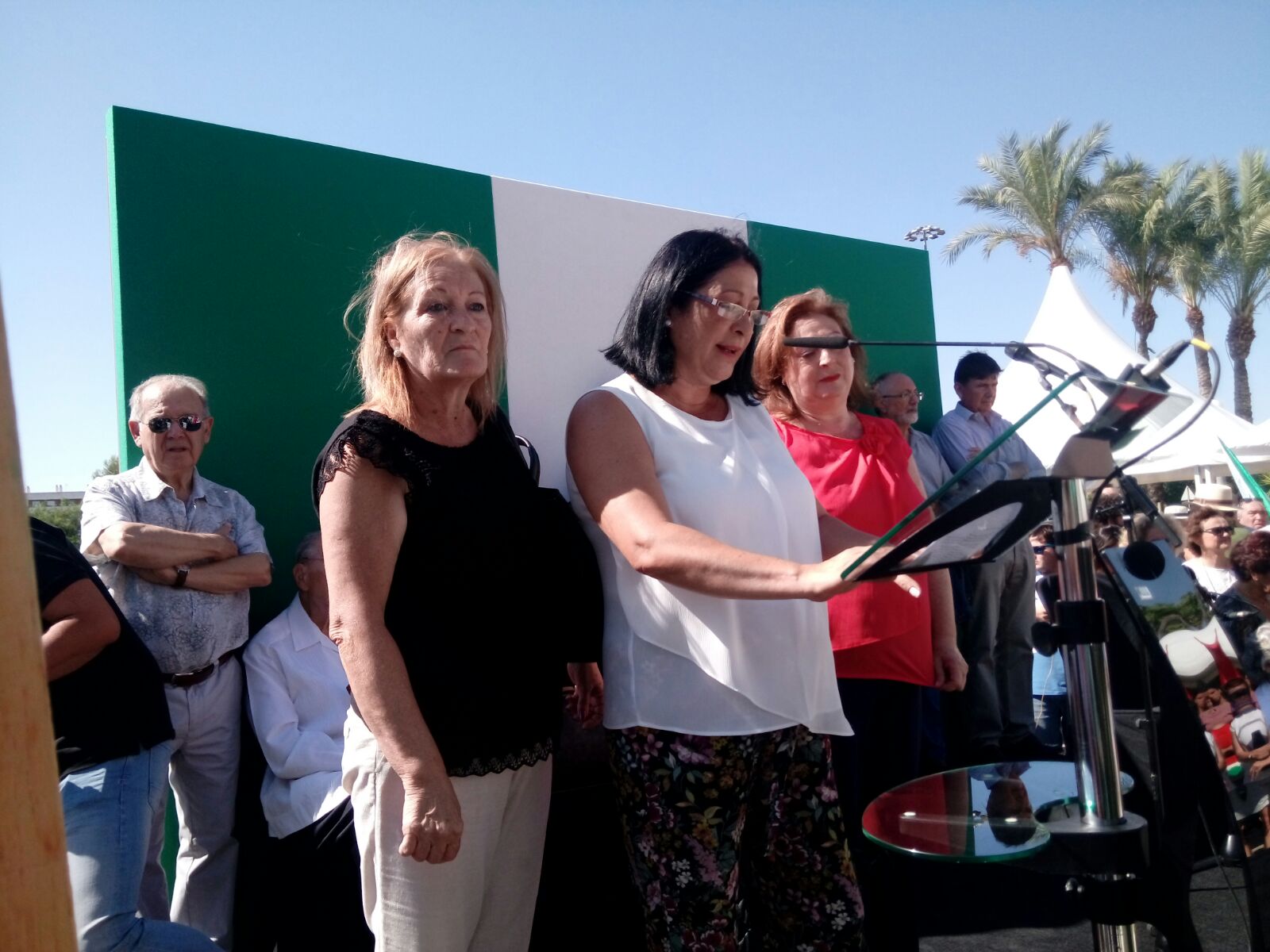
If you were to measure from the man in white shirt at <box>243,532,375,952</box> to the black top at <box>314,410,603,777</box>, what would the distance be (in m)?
1.15

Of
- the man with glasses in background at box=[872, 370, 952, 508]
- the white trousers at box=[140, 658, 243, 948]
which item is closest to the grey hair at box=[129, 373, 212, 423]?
the white trousers at box=[140, 658, 243, 948]

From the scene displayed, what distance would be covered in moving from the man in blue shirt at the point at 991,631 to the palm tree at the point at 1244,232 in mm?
19389

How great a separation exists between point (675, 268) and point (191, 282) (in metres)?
1.98

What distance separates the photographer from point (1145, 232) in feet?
66.9

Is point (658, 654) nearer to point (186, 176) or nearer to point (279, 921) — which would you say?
point (279, 921)

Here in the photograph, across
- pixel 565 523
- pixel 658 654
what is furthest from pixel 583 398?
pixel 658 654

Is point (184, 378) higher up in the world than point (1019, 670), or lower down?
higher up

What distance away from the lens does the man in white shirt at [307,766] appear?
2.72m

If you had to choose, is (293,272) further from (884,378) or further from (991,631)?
(991,631)

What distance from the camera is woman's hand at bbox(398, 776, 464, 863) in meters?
1.62

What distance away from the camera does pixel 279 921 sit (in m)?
2.78

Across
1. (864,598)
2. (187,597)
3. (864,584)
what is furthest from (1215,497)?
(187,597)

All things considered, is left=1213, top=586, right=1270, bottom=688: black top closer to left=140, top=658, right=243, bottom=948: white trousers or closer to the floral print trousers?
the floral print trousers

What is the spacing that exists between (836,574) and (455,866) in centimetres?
94
